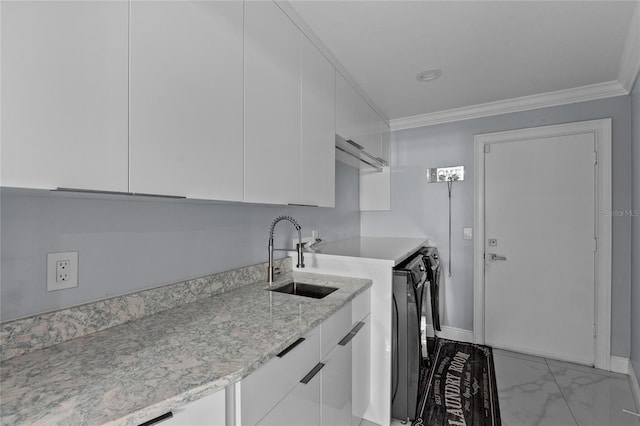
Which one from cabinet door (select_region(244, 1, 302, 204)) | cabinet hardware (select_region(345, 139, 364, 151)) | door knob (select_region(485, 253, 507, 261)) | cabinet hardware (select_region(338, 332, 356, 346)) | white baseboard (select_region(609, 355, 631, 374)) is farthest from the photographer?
door knob (select_region(485, 253, 507, 261))

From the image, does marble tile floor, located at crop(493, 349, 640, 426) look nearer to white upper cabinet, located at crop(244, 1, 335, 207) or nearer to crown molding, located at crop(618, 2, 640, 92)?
white upper cabinet, located at crop(244, 1, 335, 207)

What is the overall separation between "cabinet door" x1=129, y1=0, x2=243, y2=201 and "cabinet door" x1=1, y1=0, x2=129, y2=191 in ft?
0.15

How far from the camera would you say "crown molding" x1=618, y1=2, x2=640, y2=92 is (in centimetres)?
160

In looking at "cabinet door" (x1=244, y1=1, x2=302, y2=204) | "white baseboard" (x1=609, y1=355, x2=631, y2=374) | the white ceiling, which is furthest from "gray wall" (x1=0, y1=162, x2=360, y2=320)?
"white baseboard" (x1=609, y1=355, x2=631, y2=374)

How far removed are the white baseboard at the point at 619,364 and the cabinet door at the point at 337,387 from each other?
2.38 m

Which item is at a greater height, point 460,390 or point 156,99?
point 156,99

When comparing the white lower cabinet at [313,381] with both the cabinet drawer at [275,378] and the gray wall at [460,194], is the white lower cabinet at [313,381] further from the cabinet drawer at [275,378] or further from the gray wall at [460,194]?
the gray wall at [460,194]

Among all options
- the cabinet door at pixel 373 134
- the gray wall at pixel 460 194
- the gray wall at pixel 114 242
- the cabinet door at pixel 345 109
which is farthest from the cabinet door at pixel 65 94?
the gray wall at pixel 460 194

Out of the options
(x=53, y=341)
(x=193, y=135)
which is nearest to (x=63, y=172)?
(x=193, y=135)

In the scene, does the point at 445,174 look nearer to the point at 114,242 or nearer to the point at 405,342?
the point at 405,342

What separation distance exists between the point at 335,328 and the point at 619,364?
2.64m

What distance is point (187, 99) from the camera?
0.97 meters

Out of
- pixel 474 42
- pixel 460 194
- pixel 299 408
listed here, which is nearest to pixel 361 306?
pixel 299 408

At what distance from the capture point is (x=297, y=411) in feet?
3.55
